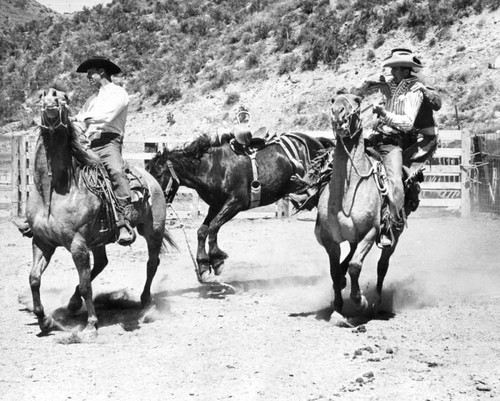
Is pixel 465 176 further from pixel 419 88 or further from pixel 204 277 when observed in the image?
pixel 419 88

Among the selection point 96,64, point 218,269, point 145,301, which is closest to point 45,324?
point 145,301

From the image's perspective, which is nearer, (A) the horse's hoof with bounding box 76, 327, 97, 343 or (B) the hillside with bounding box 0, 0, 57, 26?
(A) the horse's hoof with bounding box 76, 327, 97, 343

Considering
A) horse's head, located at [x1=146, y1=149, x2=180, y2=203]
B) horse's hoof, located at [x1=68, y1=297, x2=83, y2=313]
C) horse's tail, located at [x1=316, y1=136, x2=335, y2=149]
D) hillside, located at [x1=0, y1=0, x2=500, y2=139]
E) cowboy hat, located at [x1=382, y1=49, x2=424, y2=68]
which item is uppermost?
hillside, located at [x1=0, y1=0, x2=500, y2=139]

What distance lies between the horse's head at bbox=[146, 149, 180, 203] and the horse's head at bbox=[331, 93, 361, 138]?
10.5ft

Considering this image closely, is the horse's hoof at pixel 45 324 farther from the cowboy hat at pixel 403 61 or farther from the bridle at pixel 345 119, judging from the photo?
the cowboy hat at pixel 403 61

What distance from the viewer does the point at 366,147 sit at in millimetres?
8266

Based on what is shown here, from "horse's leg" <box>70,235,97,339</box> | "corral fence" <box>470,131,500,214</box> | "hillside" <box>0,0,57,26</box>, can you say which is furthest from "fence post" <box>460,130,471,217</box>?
"hillside" <box>0,0,57,26</box>

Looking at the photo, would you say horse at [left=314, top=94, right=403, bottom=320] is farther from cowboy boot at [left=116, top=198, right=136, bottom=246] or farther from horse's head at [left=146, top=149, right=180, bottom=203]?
horse's head at [left=146, top=149, right=180, bottom=203]

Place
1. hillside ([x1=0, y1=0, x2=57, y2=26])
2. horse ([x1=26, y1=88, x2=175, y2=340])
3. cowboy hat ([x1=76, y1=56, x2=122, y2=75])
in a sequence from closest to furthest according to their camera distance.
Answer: horse ([x1=26, y1=88, x2=175, y2=340]), cowboy hat ([x1=76, y1=56, x2=122, y2=75]), hillside ([x1=0, y1=0, x2=57, y2=26])

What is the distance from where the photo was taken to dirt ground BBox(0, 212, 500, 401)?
5734 mm

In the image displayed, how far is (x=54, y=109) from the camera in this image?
7105 mm

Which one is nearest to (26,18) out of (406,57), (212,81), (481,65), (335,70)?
(212,81)

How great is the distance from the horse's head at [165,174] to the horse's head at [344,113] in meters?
3.20

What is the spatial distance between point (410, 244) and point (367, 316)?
533 cm
